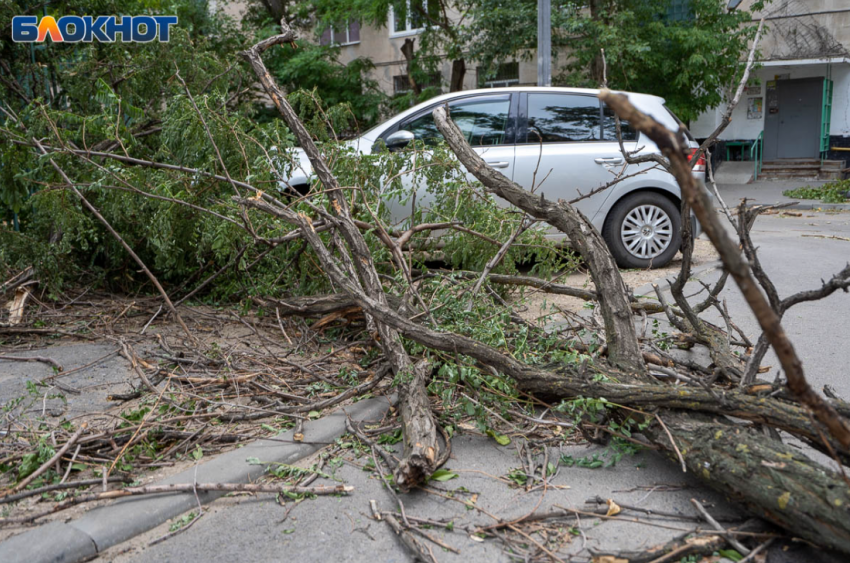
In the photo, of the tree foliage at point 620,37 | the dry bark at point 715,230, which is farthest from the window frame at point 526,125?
the tree foliage at point 620,37

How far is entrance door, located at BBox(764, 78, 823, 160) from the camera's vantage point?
22.6m

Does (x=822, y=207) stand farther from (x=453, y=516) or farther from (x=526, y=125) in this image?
(x=453, y=516)

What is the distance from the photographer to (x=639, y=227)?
7984 mm

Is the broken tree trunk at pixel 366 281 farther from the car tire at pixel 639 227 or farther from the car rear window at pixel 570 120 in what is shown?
the car tire at pixel 639 227

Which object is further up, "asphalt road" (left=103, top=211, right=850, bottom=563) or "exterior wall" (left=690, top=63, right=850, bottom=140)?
"exterior wall" (left=690, top=63, right=850, bottom=140)

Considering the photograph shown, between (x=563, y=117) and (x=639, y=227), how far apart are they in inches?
58.1

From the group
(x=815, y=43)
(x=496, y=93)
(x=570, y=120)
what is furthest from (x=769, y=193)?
(x=496, y=93)

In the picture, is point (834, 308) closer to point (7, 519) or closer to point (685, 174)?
point (685, 174)

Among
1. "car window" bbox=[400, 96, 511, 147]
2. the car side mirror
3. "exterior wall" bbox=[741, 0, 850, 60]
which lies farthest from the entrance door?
the car side mirror

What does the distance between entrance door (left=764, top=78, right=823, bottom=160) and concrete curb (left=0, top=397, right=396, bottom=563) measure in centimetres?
2318

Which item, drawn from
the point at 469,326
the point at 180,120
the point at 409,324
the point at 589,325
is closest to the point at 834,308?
the point at 589,325

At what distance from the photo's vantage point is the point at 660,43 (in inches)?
627

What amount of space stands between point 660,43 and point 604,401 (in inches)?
575

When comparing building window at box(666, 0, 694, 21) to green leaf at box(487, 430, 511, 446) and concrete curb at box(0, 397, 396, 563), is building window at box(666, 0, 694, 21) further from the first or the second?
concrete curb at box(0, 397, 396, 563)
